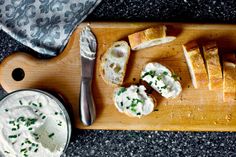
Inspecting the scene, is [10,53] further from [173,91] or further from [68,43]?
[173,91]

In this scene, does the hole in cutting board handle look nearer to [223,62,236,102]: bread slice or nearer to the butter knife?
the butter knife

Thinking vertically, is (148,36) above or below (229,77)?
above

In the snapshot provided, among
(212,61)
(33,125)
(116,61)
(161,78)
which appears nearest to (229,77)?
(212,61)

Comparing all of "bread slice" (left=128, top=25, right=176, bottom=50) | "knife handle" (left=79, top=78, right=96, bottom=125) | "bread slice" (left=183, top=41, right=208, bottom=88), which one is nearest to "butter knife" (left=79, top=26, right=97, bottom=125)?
"knife handle" (left=79, top=78, right=96, bottom=125)

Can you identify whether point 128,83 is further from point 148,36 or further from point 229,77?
point 229,77

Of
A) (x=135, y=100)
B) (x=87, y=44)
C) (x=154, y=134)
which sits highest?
(x=87, y=44)

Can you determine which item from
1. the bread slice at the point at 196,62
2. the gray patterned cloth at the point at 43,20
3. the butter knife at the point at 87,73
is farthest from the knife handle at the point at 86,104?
the bread slice at the point at 196,62
